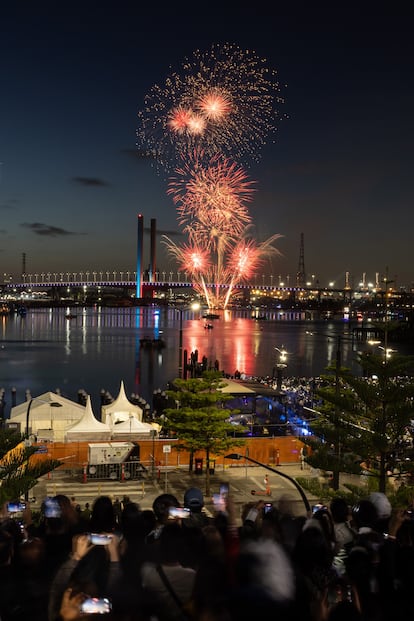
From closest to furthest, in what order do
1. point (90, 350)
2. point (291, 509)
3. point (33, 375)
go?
point (291, 509), point (33, 375), point (90, 350)

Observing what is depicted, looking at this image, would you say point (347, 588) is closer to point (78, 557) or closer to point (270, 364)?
point (78, 557)

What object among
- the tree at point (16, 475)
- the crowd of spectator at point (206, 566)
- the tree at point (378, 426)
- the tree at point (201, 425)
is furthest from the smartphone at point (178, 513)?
the tree at point (201, 425)

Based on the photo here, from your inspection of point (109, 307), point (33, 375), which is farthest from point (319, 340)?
point (109, 307)

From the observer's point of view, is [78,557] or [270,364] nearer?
[78,557]

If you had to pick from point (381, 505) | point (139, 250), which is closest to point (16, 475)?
point (381, 505)

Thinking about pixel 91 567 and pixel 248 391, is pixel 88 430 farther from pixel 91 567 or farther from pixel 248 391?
pixel 91 567

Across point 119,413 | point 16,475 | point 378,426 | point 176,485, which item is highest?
point 378,426

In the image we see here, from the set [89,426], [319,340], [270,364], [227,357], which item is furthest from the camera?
[319,340]
